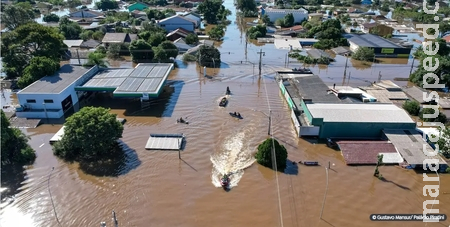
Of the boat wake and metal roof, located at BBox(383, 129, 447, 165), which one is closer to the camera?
the boat wake

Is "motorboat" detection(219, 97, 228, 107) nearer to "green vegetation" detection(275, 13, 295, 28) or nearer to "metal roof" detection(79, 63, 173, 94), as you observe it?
"metal roof" detection(79, 63, 173, 94)

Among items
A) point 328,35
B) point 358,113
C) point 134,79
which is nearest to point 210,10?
point 328,35

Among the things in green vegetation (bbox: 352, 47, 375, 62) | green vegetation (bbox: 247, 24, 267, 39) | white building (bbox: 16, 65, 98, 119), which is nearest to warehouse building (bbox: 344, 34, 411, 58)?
green vegetation (bbox: 352, 47, 375, 62)

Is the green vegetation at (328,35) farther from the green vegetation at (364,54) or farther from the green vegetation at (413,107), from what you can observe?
the green vegetation at (413,107)

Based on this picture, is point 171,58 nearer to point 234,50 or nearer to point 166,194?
point 234,50

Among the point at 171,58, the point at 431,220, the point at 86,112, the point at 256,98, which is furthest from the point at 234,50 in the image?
the point at 431,220

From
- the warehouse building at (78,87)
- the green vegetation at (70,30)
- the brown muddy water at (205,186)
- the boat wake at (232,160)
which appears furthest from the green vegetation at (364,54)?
the green vegetation at (70,30)
